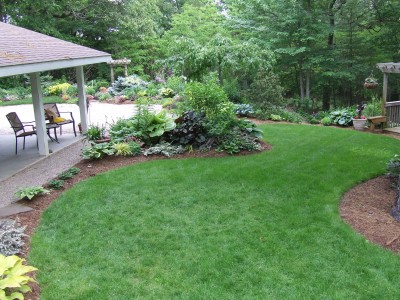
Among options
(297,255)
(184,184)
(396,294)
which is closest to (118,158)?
(184,184)

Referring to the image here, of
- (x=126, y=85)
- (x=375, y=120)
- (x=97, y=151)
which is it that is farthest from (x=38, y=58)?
(x=126, y=85)

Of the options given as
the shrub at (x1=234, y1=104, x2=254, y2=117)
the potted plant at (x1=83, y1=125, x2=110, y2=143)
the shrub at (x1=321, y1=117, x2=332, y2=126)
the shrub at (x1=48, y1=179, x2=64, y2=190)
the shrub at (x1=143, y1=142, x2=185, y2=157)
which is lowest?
the shrub at (x1=48, y1=179, x2=64, y2=190)

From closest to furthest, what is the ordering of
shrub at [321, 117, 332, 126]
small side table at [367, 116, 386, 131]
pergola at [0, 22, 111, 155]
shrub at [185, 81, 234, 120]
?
pergola at [0, 22, 111, 155]
shrub at [185, 81, 234, 120]
small side table at [367, 116, 386, 131]
shrub at [321, 117, 332, 126]

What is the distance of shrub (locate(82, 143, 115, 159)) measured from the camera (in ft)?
25.0

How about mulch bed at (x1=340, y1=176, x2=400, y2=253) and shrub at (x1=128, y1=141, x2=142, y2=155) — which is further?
shrub at (x1=128, y1=141, x2=142, y2=155)

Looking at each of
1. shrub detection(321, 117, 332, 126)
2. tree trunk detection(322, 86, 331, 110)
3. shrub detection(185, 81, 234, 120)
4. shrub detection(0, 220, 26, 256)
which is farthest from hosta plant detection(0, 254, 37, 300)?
tree trunk detection(322, 86, 331, 110)

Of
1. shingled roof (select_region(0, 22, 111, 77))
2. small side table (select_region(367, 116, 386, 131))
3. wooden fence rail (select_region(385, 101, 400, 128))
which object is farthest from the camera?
wooden fence rail (select_region(385, 101, 400, 128))

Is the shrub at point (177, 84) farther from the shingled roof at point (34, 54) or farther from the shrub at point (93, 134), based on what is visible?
the shrub at point (93, 134)

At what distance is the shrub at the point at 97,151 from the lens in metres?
7.63

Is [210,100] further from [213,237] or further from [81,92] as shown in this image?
[213,237]

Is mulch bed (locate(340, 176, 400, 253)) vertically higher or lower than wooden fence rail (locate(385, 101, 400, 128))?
lower

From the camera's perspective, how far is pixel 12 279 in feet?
11.0

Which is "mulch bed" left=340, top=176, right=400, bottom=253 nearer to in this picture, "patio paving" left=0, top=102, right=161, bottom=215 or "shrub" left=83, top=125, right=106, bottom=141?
"patio paving" left=0, top=102, right=161, bottom=215

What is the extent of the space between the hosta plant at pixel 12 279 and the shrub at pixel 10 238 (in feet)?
2.11
